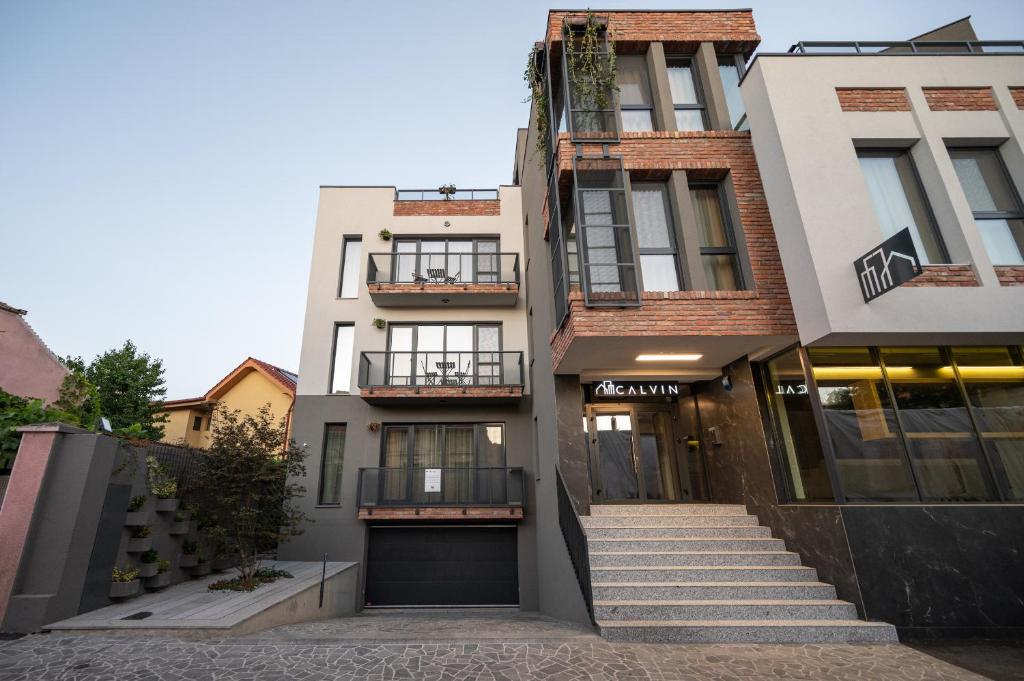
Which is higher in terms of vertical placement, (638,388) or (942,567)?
(638,388)

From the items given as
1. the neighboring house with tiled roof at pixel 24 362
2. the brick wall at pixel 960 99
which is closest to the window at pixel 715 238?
the brick wall at pixel 960 99

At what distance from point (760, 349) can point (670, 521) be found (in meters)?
3.18

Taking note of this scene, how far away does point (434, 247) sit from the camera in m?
12.4

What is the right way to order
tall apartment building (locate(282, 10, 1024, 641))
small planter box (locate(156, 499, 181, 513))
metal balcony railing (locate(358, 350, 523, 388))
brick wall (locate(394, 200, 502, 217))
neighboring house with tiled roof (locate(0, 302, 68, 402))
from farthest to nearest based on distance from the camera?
brick wall (locate(394, 200, 502, 217)) → metal balcony railing (locate(358, 350, 523, 388)) → neighboring house with tiled roof (locate(0, 302, 68, 402)) → small planter box (locate(156, 499, 181, 513)) → tall apartment building (locate(282, 10, 1024, 641))

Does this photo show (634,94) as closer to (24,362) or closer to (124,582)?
(124,582)

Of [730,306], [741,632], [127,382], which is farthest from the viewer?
[127,382]

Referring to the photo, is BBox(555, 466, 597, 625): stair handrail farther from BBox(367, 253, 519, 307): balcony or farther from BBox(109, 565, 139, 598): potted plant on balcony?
BBox(109, 565, 139, 598): potted plant on balcony

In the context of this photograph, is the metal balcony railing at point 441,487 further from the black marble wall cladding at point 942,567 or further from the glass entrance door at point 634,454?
the black marble wall cladding at point 942,567

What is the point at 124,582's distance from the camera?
5.25 metres

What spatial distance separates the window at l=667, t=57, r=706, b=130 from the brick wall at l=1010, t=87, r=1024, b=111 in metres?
4.28

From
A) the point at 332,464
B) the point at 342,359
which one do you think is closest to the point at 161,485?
the point at 332,464

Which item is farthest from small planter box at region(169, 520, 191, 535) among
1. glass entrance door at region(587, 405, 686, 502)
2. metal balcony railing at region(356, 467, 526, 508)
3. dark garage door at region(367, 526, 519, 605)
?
glass entrance door at region(587, 405, 686, 502)

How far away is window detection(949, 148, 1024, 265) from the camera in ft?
16.9

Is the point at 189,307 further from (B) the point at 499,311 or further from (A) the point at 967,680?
(A) the point at 967,680
